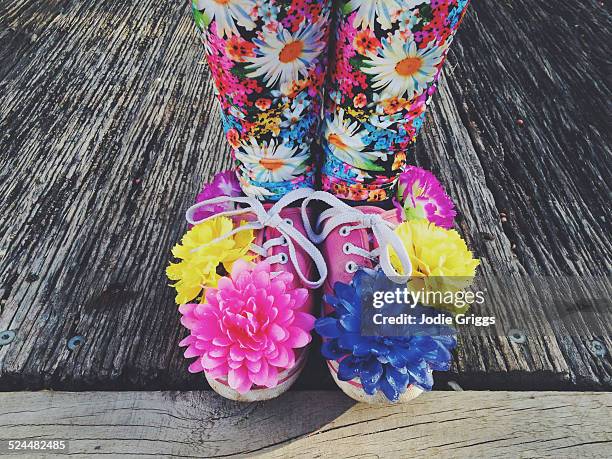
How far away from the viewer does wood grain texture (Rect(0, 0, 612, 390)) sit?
633 mm

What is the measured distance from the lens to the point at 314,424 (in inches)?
22.3

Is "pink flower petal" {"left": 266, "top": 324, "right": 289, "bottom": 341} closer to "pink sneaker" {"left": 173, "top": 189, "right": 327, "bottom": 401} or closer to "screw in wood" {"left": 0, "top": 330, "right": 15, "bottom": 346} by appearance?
"pink sneaker" {"left": 173, "top": 189, "right": 327, "bottom": 401}

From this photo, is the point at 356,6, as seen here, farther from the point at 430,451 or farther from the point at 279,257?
the point at 430,451

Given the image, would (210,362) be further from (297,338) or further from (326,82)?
(326,82)

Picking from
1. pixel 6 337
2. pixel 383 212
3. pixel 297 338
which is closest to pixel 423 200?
pixel 383 212

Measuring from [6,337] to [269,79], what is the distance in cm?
49

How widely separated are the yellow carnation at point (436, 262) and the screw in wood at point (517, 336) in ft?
0.48

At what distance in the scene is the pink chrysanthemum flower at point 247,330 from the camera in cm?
51

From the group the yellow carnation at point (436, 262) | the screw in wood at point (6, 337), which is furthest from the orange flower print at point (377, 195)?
the screw in wood at point (6, 337)

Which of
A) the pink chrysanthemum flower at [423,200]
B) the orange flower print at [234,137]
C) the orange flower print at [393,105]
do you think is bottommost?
the pink chrysanthemum flower at [423,200]

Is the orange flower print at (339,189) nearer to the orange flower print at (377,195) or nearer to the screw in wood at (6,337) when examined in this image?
the orange flower print at (377,195)

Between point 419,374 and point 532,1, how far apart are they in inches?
46.9

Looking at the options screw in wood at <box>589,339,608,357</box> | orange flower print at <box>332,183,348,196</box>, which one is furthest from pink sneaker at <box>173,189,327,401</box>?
screw in wood at <box>589,339,608,357</box>

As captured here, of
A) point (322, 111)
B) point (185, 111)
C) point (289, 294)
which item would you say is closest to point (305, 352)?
point (289, 294)
